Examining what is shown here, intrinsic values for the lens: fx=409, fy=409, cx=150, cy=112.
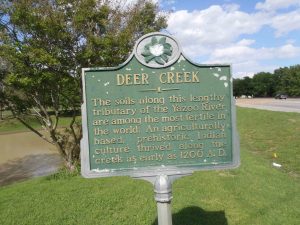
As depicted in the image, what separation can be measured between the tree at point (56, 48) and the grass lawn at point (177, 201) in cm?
257

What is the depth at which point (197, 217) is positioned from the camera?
247 inches

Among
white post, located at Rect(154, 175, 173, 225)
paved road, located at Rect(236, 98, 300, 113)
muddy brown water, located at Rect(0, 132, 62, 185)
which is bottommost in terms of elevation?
muddy brown water, located at Rect(0, 132, 62, 185)

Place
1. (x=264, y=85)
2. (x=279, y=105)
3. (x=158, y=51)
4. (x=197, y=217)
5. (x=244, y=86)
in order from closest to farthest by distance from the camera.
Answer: (x=158, y=51), (x=197, y=217), (x=279, y=105), (x=264, y=85), (x=244, y=86)

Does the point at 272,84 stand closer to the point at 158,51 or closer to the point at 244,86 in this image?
the point at 244,86

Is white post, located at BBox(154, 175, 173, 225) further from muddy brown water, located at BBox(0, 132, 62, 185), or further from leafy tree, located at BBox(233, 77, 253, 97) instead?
leafy tree, located at BBox(233, 77, 253, 97)

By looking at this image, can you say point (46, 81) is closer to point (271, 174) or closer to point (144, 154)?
point (271, 174)

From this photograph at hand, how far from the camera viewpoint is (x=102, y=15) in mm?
11125

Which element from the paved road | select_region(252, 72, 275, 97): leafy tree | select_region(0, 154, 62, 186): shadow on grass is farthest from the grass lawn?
select_region(252, 72, 275, 97): leafy tree

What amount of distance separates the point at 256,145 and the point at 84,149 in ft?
42.6

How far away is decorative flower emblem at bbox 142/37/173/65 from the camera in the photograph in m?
4.38

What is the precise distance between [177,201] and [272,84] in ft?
336

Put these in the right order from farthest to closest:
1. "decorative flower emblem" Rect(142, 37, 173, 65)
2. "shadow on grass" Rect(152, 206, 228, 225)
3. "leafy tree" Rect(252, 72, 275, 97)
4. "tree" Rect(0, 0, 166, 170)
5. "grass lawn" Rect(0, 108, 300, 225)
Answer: "leafy tree" Rect(252, 72, 275, 97), "tree" Rect(0, 0, 166, 170), "grass lawn" Rect(0, 108, 300, 225), "shadow on grass" Rect(152, 206, 228, 225), "decorative flower emblem" Rect(142, 37, 173, 65)

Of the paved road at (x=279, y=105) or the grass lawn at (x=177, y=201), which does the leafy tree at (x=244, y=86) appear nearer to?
the paved road at (x=279, y=105)

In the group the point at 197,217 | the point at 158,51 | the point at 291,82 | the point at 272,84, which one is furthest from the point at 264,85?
the point at 158,51
